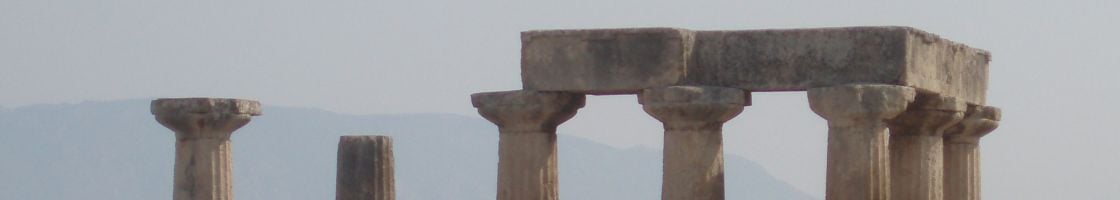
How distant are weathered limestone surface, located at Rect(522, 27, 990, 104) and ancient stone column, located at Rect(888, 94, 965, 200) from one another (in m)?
0.72

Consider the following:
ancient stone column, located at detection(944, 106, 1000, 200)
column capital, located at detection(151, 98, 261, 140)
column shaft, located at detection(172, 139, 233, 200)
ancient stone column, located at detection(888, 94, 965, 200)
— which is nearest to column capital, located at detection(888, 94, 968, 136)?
ancient stone column, located at detection(888, 94, 965, 200)

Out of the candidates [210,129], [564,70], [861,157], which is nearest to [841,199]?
[861,157]

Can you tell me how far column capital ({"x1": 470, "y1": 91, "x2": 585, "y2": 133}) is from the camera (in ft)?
127

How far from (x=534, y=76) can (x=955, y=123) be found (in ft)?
17.3

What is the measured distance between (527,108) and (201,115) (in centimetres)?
674

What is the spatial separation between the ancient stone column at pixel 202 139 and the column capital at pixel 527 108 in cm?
590

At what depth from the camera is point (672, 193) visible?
38.3m

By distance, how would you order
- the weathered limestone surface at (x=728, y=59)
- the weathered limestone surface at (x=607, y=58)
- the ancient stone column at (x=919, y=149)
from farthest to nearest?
1. the ancient stone column at (x=919, y=149)
2. the weathered limestone surface at (x=607, y=58)
3. the weathered limestone surface at (x=728, y=59)

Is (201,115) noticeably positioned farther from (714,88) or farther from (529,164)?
(714,88)

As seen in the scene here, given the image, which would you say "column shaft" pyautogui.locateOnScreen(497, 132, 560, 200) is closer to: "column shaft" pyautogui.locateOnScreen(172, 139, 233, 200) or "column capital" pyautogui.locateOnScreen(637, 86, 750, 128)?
"column capital" pyautogui.locateOnScreen(637, 86, 750, 128)

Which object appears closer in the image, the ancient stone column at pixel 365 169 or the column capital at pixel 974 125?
the column capital at pixel 974 125

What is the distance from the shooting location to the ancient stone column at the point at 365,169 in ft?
156

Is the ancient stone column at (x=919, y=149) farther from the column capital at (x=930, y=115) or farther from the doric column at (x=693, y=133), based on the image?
the doric column at (x=693, y=133)

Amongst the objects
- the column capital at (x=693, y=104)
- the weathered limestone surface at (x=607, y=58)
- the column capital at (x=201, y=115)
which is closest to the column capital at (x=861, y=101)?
the column capital at (x=693, y=104)
